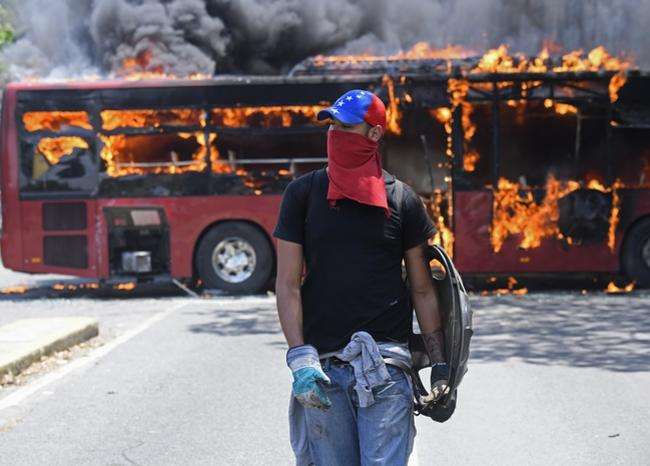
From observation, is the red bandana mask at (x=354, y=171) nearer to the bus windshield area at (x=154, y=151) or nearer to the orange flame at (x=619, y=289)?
the bus windshield area at (x=154, y=151)

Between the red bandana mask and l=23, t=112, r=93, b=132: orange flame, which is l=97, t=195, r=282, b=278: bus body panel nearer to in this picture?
l=23, t=112, r=93, b=132: orange flame

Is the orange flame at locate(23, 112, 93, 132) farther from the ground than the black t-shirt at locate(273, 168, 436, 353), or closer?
farther from the ground

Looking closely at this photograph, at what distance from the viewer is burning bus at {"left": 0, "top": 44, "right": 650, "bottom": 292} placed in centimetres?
1561

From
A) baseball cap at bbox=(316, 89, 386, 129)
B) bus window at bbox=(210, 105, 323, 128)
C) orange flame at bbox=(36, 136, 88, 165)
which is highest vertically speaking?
bus window at bbox=(210, 105, 323, 128)

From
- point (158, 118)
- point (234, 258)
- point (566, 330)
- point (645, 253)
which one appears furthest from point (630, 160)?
point (158, 118)

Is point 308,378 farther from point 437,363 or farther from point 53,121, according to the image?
point 53,121

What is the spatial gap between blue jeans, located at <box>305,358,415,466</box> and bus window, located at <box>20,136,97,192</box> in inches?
491

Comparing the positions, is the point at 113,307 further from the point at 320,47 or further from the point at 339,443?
the point at 320,47

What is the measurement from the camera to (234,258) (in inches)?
629

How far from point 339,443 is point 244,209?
39.4 feet

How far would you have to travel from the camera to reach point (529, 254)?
50.9ft

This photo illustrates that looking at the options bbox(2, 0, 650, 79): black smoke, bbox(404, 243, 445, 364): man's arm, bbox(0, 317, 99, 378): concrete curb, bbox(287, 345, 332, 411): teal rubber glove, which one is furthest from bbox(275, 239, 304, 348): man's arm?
bbox(2, 0, 650, 79): black smoke

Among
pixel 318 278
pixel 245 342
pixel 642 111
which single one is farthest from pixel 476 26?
pixel 318 278

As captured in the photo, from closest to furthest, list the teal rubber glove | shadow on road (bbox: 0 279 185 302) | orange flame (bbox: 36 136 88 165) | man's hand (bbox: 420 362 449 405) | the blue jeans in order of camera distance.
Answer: the teal rubber glove, the blue jeans, man's hand (bbox: 420 362 449 405), orange flame (bbox: 36 136 88 165), shadow on road (bbox: 0 279 185 302)
